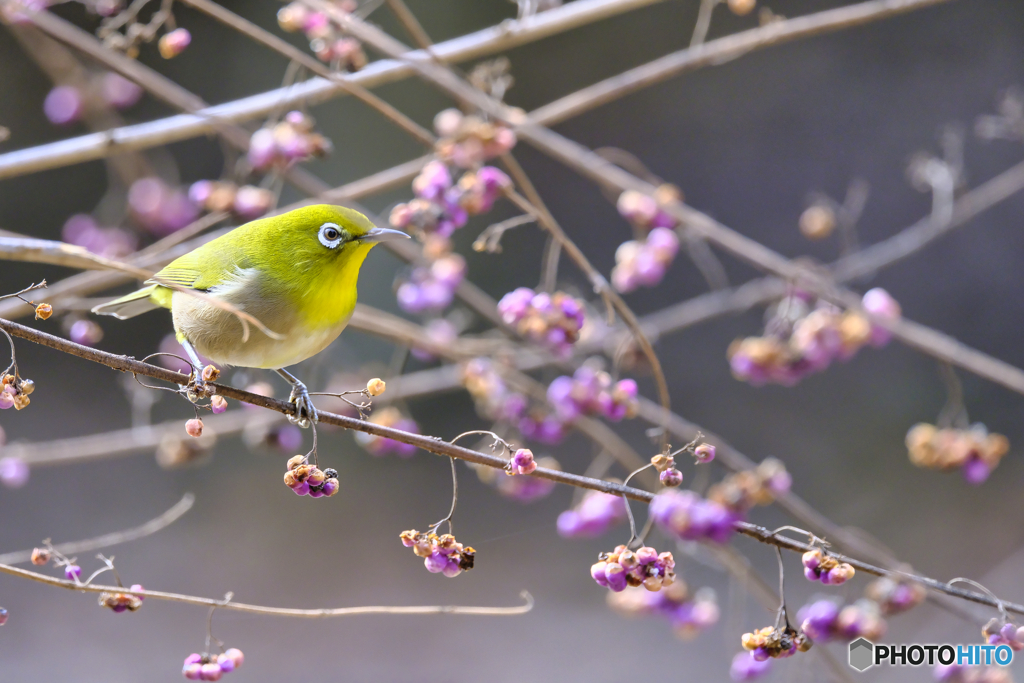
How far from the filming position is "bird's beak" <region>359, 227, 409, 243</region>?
1.79 metres

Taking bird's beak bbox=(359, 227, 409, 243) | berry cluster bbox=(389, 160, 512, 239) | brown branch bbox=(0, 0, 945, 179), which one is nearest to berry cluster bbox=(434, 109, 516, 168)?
berry cluster bbox=(389, 160, 512, 239)

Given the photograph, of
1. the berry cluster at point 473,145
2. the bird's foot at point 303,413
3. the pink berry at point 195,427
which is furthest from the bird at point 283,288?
the pink berry at point 195,427

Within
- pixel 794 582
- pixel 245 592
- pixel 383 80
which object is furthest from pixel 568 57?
pixel 245 592

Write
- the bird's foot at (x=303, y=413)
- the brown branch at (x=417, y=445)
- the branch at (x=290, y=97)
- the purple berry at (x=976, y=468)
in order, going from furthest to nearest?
the purple berry at (x=976, y=468) → the branch at (x=290, y=97) → the bird's foot at (x=303, y=413) → the brown branch at (x=417, y=445)

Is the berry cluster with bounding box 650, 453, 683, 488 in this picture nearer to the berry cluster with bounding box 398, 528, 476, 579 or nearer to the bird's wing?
the berry cluster with bounding box 398, 528, 476, 579

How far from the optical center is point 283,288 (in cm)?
181

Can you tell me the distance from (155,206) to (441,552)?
231cm

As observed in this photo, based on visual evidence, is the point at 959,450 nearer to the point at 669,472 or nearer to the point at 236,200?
the point at 669,472

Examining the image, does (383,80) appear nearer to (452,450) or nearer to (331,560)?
(452,450)

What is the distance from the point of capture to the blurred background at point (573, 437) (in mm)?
4395

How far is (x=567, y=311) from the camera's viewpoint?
1840mm

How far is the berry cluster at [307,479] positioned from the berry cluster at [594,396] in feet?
2.81

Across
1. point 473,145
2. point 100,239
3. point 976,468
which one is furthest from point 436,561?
point 100,239

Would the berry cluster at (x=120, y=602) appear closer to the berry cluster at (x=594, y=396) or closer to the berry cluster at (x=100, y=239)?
the berry cluster at (x=594, y=396)
